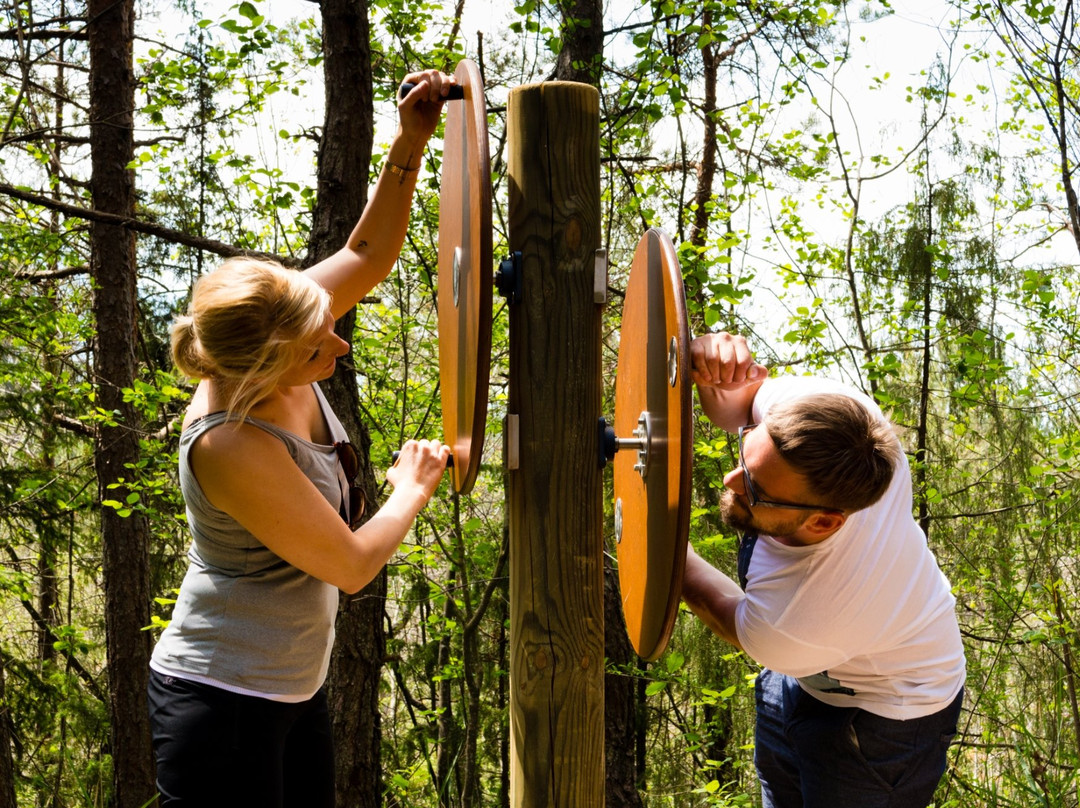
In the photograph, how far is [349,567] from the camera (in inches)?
65.8

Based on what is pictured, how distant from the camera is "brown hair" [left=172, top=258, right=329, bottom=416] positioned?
1592 mm

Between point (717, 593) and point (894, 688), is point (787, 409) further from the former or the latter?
point (894, 688)

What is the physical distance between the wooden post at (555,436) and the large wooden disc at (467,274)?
0.11 metres

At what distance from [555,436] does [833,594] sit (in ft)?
1.98

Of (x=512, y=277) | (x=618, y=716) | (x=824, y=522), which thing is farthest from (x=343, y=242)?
(x=618, y=716)

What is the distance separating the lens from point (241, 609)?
69.4 inches

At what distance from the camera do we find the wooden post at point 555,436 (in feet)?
6.02

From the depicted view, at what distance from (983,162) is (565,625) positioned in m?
6.94

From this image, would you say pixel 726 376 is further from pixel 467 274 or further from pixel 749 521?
pixel 467 274

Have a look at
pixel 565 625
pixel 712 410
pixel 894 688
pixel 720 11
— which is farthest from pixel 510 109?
pixel 720 11

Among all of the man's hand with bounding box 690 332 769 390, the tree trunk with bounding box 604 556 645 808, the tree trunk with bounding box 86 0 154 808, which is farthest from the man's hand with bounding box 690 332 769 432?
the tree trunk with bounding box 86 0 154 808

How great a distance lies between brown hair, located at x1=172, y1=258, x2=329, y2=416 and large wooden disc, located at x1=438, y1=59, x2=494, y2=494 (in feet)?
0.91

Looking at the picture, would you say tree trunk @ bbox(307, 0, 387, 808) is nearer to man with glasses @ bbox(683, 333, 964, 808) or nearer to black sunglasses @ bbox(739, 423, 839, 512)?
man with glasses @ bbox(683, 333, 964, 808)

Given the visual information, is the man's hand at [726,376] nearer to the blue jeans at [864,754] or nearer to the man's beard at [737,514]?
the man's beard at [737,514]
